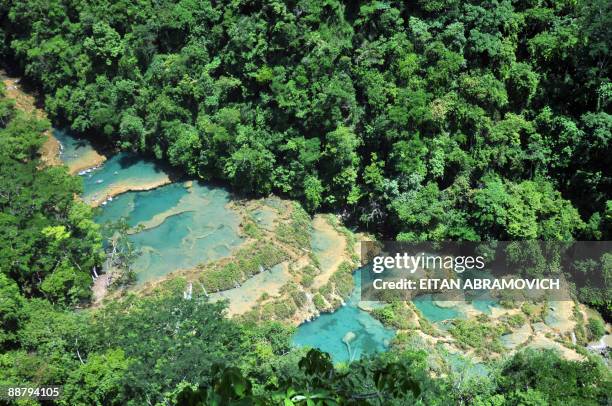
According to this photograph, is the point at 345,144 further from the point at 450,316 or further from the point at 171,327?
the point at 171,327

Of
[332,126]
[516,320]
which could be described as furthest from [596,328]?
[332,126]

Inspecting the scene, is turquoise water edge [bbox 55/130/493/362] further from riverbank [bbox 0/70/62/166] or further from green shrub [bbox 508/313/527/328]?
green shrub [bbox 508/313/527/328]

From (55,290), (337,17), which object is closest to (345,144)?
(337,17)

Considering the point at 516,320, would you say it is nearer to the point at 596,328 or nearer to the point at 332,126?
the point at 596,328

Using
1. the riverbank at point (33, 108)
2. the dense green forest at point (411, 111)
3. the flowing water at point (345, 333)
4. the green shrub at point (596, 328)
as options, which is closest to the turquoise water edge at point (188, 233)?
the flowing water at point (345, 333)

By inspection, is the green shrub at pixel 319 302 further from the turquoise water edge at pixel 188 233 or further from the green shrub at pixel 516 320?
the green shrub at pixel 516 320
